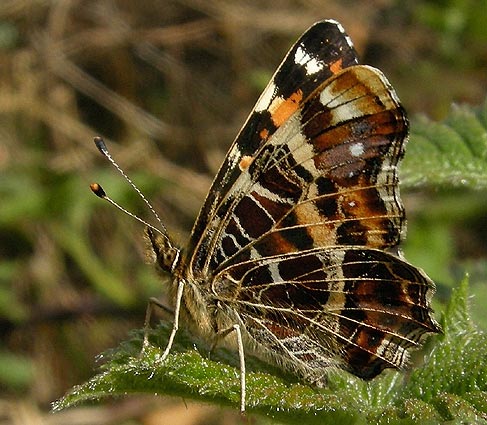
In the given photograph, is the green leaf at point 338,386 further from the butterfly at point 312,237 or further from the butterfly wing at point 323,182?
the butterfly wing at point 323,182

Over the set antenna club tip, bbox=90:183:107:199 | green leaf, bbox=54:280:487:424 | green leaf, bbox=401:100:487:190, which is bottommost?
green leaf, bbox=54:280:487:424

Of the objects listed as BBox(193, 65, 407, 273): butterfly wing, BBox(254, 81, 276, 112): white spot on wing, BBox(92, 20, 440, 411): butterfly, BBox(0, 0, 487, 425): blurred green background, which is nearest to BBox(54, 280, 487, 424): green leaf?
BBox(92, 20, 440, 411): butterfly

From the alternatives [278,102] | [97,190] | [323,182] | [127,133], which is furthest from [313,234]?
[127,133]

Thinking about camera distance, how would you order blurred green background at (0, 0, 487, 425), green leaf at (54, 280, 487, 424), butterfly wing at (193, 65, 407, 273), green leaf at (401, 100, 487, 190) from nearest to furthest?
1. green leaf at (54, 280, 487, 424)
2. butterfly wing at (193, 65, 407, 273)
3. green leaf at (401, 100, 487, 190)
4. blurred green background at (0, 0, 487, 425)

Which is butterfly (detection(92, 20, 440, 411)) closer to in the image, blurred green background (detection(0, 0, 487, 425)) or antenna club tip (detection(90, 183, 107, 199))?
antenna club tip (detection(90, 183, 107, 199))

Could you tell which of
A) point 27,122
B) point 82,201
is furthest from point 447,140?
point 27,122

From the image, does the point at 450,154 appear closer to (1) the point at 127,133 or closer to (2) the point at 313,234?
(2) the point at 313,234

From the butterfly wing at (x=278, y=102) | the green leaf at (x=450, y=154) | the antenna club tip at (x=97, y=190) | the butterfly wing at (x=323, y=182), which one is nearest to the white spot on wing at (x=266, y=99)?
the butterfly wing at (x=278, y=102)
